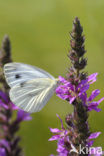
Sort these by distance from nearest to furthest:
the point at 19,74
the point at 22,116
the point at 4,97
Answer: the point at 19,74 < the point at 4,97 < the point at 22,116

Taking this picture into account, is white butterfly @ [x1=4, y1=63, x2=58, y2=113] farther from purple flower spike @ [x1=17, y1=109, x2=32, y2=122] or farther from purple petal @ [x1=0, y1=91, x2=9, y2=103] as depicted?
purple flower spike @ [x1=17, y1=109, x2=32, y2=122]

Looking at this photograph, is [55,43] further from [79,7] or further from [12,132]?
[12,132]

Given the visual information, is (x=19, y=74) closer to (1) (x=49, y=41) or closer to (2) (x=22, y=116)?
(2) (x=22, y=116)

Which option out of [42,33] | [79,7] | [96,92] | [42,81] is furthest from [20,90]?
[42,33]

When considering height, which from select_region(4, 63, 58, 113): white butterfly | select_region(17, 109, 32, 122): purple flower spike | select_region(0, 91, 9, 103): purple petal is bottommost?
select_region(17, 109, 32, 122): purple flower spike

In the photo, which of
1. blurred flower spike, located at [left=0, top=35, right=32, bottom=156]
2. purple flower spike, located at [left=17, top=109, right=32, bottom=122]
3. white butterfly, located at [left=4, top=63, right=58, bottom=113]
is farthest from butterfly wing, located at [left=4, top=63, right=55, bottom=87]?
purple flower spike, located at [left=17, top=109, right=32, bottom=122]

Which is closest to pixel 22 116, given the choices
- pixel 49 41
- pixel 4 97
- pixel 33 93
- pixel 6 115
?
pixel 6 115
